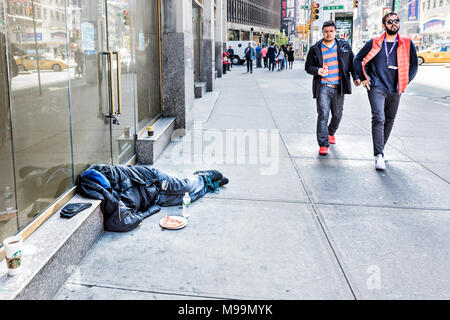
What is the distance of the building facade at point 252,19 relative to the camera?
7581 centimetres

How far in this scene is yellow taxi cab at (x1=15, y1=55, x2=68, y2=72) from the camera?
305 centimetres

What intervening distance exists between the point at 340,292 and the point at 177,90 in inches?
224

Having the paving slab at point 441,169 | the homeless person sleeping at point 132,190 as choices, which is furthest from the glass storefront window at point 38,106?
the paving slab at point 441,169

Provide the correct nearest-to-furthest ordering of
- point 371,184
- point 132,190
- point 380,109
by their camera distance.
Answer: point 132,190
point 371,184
point 380,109

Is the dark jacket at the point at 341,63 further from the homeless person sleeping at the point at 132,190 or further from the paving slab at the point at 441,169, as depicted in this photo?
the homeless person sleeping at the point at 132,190

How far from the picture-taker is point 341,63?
6.58 metres

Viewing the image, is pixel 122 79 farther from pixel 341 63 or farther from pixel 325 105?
pixel 341 63

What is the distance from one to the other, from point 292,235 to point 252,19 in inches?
3752

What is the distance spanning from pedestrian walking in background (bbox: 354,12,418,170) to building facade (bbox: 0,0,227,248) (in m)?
3.10

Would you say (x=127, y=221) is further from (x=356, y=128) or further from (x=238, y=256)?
(x=356, y=128)

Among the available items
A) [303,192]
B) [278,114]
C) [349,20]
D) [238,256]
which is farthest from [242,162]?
[349,20]

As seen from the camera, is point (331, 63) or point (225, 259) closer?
point (225, 259)

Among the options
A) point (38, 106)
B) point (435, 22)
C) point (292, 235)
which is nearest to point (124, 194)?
point (38, 106)

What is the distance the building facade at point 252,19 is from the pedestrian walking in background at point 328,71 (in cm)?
5295
